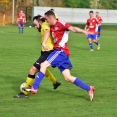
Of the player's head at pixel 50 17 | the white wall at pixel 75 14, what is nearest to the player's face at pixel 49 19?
the player's head at pixel 50 17

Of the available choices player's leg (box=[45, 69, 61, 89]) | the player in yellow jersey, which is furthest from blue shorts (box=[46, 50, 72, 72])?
player's leg (box=[45, 69, 61, 89])

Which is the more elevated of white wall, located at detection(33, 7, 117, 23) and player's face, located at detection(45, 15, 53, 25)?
player's face, located at detection(45, 15, 53, 25)

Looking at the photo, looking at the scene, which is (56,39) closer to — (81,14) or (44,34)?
(44,34)

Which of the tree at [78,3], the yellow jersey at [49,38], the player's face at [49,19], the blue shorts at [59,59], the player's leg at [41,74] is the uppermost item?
the player's face at [49,19]

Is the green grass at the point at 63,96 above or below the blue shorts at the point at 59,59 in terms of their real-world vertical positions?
below

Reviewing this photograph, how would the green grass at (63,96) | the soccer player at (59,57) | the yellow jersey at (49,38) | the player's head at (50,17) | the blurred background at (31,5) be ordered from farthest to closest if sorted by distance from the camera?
the blurred background at (31,5), the yellow jersey at (49,38), the soccer player at (59,57), the player's head at (50,17), the green grass at (63,96)

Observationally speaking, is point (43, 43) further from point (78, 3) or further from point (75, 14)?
point (78, 3)

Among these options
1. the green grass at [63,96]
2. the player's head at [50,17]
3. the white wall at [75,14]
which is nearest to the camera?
the green grass at [63,96]

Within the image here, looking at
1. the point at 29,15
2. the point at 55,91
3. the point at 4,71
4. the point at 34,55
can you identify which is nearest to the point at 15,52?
the point at 34,55

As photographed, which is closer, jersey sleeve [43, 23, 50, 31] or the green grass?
the green grass

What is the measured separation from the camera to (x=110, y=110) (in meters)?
8.28

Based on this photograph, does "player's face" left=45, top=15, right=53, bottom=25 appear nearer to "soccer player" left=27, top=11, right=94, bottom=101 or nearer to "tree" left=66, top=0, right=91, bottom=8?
"soccer player" left=27, top=11, right=94, bottom=101

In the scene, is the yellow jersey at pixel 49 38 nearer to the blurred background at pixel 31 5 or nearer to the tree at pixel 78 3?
the blurred background at pixel 31 5

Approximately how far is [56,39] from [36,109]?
1.71 m
